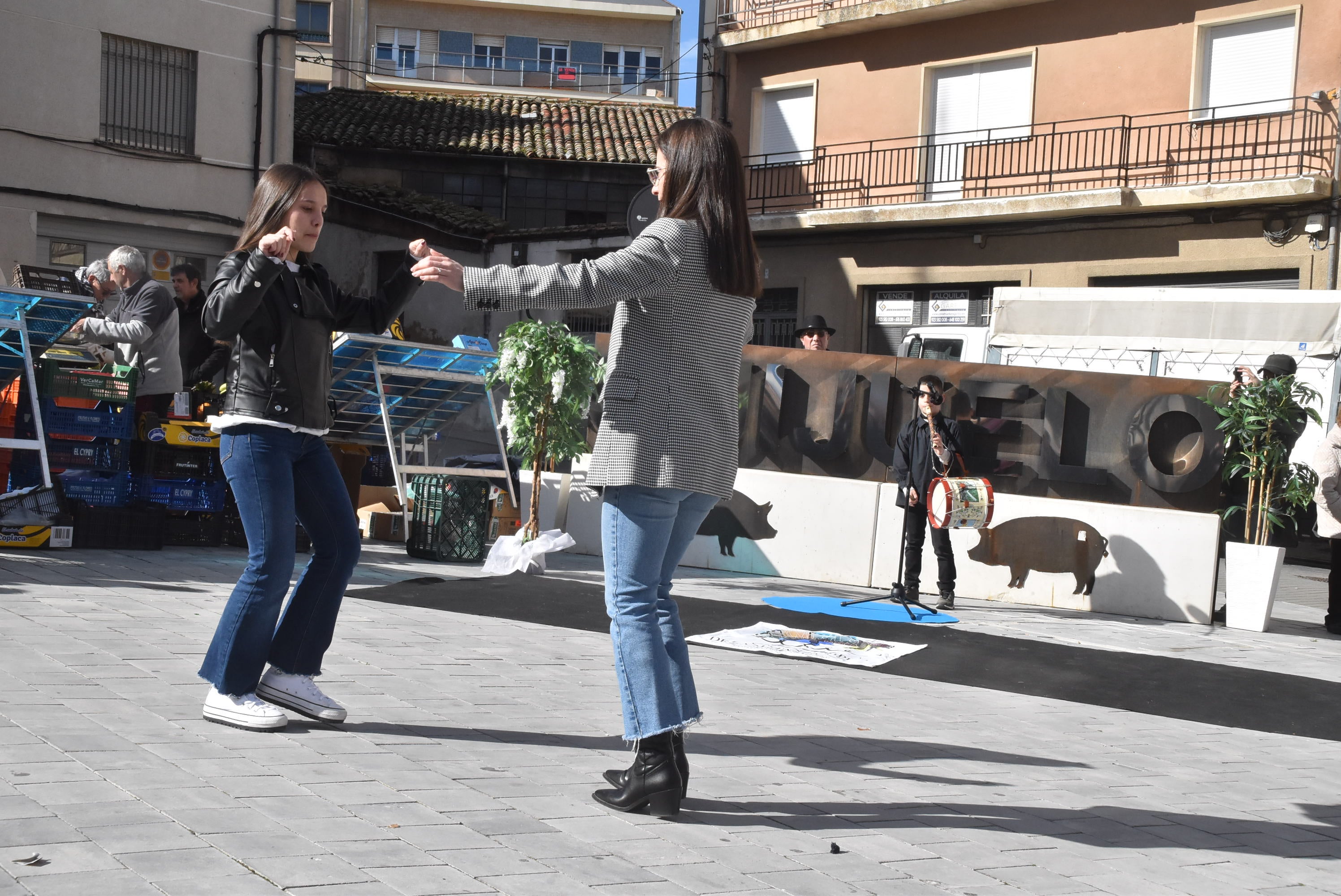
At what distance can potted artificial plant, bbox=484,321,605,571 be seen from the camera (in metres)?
11.1

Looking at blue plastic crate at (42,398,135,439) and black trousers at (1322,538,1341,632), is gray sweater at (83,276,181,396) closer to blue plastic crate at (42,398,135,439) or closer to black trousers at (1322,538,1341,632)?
blue plastic crate at (42,398,135,439)

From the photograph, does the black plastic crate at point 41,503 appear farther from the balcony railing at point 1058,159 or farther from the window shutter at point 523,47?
the window shutter at point 523,47

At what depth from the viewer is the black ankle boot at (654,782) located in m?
3.99

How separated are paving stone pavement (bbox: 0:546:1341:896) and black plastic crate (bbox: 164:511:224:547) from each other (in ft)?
11.2

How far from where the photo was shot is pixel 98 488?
10.0 metres

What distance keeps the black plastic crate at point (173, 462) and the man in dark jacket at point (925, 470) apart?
5205 mm

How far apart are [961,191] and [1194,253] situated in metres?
4.27

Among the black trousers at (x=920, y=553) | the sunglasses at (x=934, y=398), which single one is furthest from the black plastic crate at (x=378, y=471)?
the sunglasses at (x=934, y=398)

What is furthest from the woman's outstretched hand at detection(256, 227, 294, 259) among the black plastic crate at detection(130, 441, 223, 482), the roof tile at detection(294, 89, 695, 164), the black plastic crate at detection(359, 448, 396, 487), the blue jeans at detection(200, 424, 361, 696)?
the roof tile at detection(294, 89, 695, 164)

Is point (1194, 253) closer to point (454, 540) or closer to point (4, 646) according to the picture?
point (454, 540)

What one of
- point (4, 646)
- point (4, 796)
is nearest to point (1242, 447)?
point (4, 646)

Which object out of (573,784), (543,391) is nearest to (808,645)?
(573,784)

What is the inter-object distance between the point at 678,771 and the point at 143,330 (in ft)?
23.2

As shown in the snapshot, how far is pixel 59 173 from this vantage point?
21516 mm
